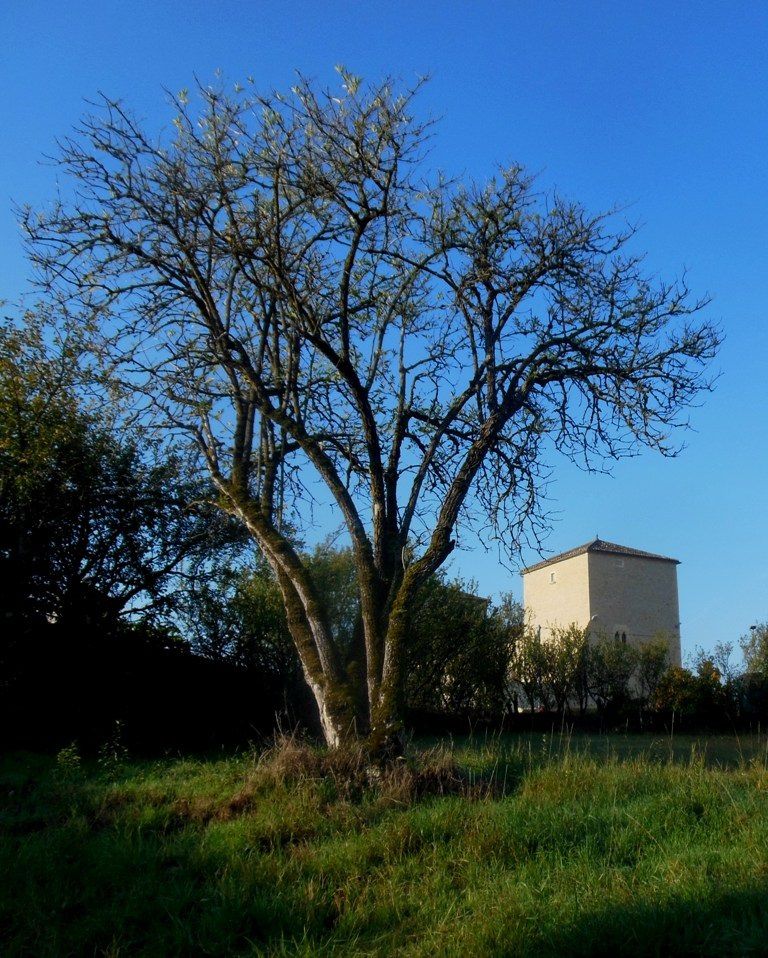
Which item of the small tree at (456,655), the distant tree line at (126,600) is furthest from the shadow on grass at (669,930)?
the small tree at (456,655)

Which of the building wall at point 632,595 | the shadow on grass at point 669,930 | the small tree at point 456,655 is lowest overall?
the shadow on grass at point 669,930

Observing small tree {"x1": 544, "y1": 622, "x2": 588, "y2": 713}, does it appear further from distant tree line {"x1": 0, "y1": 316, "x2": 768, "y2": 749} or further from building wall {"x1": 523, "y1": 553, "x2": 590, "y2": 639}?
building wall {"x1": 523, "y1": 553, "x2": 590, "y2": 639}

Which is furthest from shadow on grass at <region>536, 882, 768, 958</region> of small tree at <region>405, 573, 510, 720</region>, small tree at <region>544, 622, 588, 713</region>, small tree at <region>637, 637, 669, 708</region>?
small tree at <region>637, 637, 669, 708</region>

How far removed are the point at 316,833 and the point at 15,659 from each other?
8.48 metres

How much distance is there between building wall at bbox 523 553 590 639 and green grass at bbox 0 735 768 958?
1582 inches

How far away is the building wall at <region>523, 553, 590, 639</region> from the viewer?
165 ft

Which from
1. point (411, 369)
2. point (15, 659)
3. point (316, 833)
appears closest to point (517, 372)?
point (411, 369)

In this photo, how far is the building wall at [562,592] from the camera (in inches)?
1976

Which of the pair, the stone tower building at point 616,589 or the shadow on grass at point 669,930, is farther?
A: the stone tower building at point 616,589

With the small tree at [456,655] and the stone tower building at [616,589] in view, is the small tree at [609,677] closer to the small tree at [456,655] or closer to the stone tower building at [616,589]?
the small tree at [456,655]

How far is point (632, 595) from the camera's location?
51.1 m

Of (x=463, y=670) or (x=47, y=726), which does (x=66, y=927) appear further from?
(x=463, y=670)

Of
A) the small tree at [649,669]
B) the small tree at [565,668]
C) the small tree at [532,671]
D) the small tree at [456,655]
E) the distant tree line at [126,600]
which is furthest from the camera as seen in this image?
the small tree at [649,669]

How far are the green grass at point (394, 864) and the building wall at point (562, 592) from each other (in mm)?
40195
